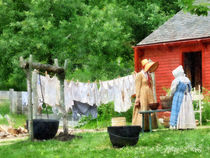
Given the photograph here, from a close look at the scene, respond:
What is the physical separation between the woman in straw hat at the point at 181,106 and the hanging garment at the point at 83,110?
17.9ft

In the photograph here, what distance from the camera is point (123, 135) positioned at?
958 cm

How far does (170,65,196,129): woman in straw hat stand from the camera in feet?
40.0

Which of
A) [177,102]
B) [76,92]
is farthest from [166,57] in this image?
[177,102]

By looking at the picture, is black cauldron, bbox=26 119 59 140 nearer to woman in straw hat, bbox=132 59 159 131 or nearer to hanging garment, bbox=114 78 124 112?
woman in straw hat, bbox=132 59 159 131

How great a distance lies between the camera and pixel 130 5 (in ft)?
84.2

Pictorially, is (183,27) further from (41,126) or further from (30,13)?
(41,126)

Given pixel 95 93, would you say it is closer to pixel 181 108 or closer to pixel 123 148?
pixel 181 108

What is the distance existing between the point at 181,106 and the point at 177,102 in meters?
0.16

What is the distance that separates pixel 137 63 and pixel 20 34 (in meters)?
5.92

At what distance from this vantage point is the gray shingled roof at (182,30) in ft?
61.4

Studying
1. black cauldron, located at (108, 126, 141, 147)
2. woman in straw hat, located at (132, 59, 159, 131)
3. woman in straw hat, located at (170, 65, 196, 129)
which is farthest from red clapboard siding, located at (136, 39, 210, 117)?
black cauldron, located at (108, 126, 141, 147)

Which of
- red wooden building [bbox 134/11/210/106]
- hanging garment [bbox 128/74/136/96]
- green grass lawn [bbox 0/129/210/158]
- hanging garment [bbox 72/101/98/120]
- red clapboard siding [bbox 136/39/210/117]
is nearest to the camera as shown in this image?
→ green grass lawn [bbox 0/129/210/158]

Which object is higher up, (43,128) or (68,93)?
(68,93)

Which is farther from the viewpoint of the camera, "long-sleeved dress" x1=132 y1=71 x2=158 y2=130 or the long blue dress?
"long-sleeved dress" x1=132 y1=71 x2=158 y2=130
